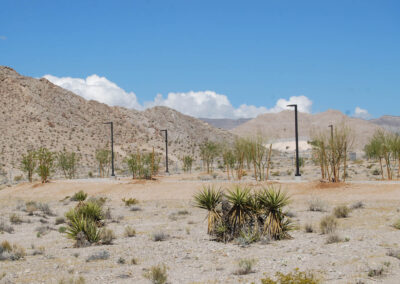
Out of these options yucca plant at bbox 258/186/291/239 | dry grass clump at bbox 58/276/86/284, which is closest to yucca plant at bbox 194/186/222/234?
yucca plant at bbox 258/186/291/239

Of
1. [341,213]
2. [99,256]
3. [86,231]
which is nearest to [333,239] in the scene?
[341,213]

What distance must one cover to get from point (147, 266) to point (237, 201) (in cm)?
365

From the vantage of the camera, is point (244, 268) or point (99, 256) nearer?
point (244, 268)

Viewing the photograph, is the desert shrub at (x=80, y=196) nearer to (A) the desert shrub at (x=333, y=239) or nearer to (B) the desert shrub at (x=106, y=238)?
(B) the desert shrub at (x=106, y=238)

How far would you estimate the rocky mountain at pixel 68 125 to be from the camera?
81688 millimetres

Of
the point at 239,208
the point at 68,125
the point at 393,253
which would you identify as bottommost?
the point at 393,253

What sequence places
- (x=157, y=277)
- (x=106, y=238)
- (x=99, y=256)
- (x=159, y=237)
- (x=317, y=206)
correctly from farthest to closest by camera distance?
1. (x=317, y=206)
2. (x=159, y=237)
3. (x=106, y=238)
4. (x=99, y=256)
5. (x=157, y=277)

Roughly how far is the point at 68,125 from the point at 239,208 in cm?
8575

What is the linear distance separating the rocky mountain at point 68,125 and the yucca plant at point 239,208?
2424 inches

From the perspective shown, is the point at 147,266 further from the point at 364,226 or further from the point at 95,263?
the point at 364,226

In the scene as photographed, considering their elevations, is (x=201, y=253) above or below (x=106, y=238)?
below

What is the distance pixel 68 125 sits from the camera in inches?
3693

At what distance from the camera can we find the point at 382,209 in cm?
1991

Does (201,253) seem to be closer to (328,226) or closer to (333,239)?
(333,239)
